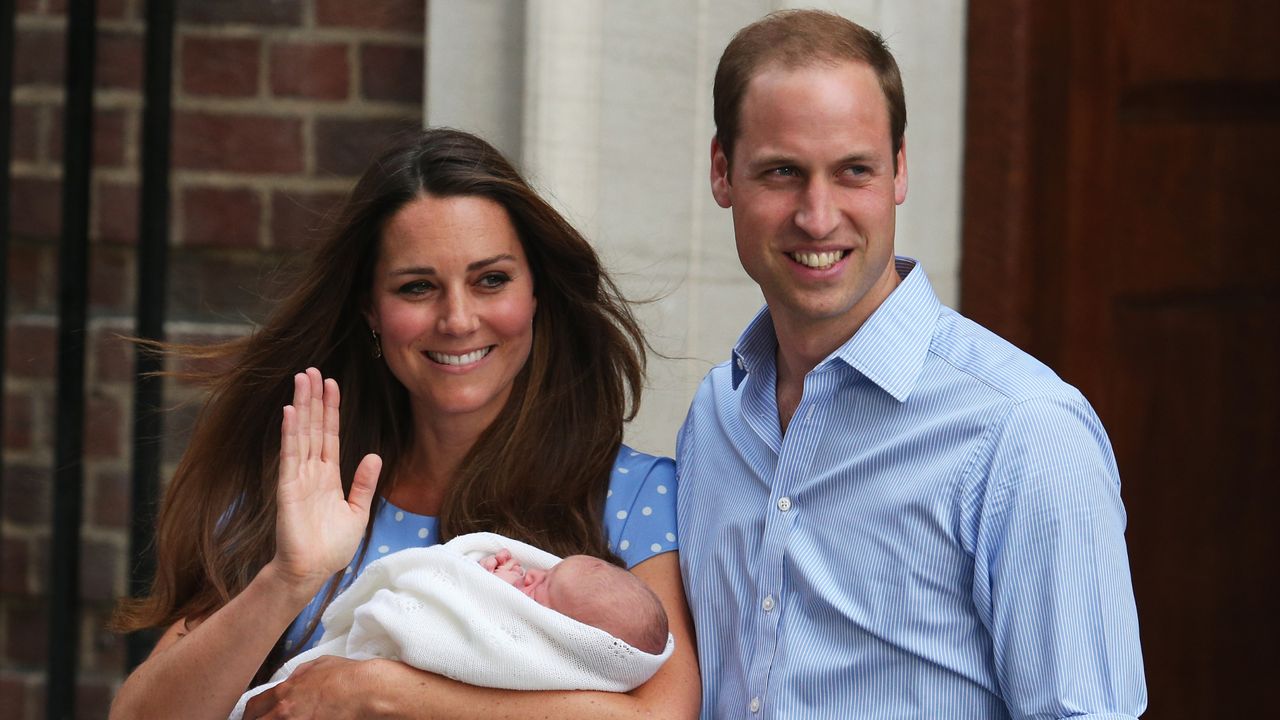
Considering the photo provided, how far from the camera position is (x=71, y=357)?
280cm

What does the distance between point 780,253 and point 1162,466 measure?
160 centimetres

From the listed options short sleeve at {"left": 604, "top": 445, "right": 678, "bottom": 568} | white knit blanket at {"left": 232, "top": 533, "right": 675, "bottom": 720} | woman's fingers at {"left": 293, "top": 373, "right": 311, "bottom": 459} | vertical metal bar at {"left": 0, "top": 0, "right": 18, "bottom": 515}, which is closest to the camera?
white knit blanket at {"left": 232, "top": 533, "right": 675, "bottom": 720}

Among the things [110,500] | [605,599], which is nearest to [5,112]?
[110,500]

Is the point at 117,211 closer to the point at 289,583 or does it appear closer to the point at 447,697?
the point at 289,583

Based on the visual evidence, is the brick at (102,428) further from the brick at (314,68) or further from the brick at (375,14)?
the brick at (375,14)

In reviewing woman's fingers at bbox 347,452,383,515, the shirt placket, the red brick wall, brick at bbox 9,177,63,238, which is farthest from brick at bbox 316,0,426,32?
the shirt placket

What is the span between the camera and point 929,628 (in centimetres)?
188

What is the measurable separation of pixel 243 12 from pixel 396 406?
916mm

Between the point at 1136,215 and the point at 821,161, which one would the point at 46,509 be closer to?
the point at 821,161

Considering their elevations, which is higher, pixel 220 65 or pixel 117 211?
pixel 220 65

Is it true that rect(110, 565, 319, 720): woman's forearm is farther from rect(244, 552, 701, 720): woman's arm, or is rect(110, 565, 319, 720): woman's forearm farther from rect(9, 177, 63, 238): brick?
rect(9, 177, 63, 238): brick

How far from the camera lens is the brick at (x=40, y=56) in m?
3.00

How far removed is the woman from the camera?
6.98 feet

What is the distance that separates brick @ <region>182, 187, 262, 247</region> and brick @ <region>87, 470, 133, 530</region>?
1.64 ft
